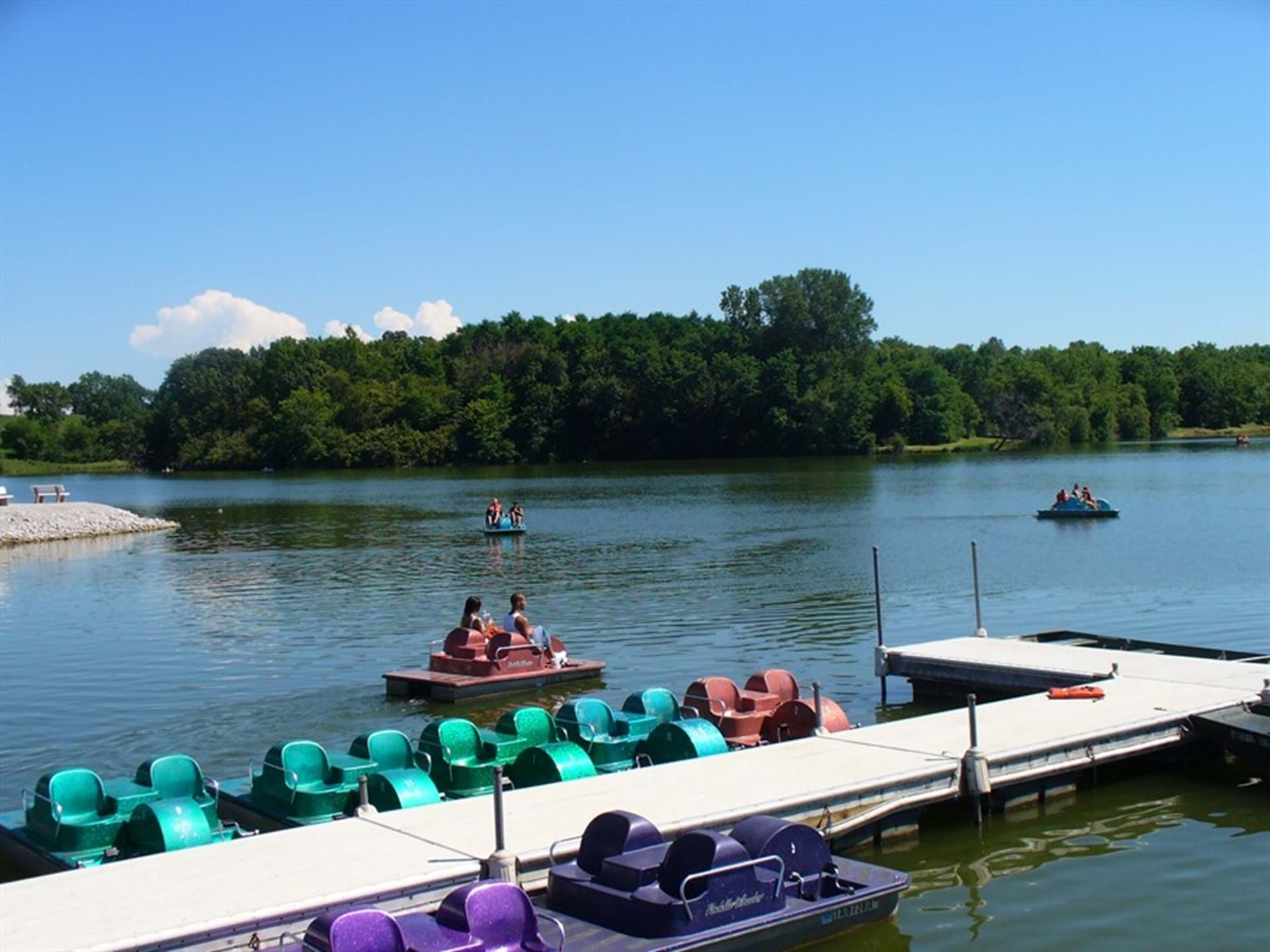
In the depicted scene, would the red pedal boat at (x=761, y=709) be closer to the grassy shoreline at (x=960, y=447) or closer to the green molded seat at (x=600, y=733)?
the green molded seat at (x=600, y=733)

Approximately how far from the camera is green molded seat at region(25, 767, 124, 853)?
1314 centimetres

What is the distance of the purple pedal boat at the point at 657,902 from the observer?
9336mm

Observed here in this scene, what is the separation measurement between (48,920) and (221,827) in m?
3.34

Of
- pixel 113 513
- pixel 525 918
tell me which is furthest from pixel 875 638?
pixel 113 513

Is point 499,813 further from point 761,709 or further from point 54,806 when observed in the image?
point 761,709

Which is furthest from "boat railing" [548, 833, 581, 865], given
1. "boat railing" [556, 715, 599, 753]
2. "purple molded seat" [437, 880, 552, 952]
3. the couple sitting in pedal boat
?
the couple sitting in pedal boat

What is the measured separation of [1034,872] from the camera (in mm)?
13312

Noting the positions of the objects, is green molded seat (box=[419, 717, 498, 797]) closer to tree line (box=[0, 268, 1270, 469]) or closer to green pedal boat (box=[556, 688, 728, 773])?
green pedal boat (box=[556, 688, 728, 773])

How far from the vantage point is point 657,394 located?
470ft

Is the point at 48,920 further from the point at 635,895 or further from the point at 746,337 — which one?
the point at 746,337

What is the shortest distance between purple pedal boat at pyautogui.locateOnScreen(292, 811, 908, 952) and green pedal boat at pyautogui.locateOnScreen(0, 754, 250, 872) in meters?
3.51

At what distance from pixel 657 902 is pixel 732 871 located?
0.63m

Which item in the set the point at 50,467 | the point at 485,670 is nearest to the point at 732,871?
the point at 485,670

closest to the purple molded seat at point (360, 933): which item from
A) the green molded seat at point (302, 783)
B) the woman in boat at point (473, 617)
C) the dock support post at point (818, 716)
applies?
the green molded seat at point (302, 783)
